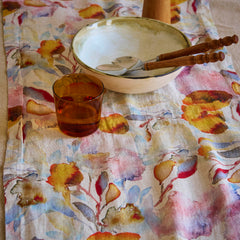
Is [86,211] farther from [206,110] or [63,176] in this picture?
[206,110]

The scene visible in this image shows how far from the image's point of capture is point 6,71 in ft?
1.97

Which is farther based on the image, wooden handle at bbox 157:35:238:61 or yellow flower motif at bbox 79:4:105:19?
yellow flower motif at bbox 79:4:105:19

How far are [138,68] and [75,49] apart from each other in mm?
113

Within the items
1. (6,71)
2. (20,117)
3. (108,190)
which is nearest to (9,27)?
(6,71)

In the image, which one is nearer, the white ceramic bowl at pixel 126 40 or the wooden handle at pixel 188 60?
the wooden handle at pixel 188 60

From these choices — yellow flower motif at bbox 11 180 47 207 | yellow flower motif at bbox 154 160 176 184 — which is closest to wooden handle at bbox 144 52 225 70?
yellow flower motif at bbox 154 160 176 184

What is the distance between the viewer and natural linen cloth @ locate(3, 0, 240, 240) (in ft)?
1.30

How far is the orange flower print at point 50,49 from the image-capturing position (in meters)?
0.64

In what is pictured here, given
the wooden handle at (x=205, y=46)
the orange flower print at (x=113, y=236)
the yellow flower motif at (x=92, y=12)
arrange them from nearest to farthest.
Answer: the orange flower print at (x=113, y=236) < the wooden handle at (x=205, y=46) < the yellow flower motif at (x=92, y=12)

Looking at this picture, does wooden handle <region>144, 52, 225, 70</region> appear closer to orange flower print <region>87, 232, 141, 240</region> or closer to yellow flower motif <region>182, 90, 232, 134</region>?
yellow flower motif <region>182, 90, 232, 134</region>

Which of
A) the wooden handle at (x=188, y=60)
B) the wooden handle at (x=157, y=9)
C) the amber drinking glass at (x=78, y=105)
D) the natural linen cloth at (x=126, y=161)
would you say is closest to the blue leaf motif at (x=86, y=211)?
the natural linen cloth at (x=126, y=161)

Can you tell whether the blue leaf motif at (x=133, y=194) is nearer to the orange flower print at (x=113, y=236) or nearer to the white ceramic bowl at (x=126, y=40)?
the orange flower print at (x=113, y=236)

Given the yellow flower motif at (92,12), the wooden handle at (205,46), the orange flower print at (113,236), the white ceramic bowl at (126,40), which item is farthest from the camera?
the yellow flower motif at (92,12)

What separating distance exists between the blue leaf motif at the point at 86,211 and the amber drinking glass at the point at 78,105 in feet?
0.38
